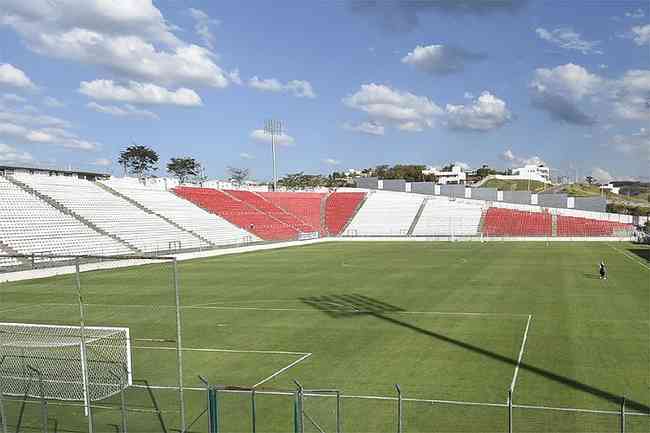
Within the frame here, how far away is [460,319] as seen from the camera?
21.2 meters

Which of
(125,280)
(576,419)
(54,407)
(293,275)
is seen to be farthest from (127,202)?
(576,419)

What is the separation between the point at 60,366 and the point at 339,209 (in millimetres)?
76670

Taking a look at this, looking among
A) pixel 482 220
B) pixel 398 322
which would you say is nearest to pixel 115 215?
pixel 398 322

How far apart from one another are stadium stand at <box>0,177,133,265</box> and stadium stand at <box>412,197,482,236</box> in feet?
150

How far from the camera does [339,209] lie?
296ft

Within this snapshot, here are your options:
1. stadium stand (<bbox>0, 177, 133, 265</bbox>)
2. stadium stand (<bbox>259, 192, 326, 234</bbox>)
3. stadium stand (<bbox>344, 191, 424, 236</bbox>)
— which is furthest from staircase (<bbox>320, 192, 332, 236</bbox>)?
stadium stand (<bbox>0, 177, 133, 265</bbox>)

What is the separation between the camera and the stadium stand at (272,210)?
79.1m

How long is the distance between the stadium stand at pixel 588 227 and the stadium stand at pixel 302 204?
Result: 35.6 meters

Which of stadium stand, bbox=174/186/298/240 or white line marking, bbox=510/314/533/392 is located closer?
white line marking, bbox=510/314/533/392

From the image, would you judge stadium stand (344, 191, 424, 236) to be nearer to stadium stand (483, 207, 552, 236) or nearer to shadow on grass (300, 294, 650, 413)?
stadium stand (483, 207, 552, 236)

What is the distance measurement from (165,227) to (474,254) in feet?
107

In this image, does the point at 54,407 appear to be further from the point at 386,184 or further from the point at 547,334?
the point at 386,184

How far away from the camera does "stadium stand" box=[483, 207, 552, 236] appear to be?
243 feet

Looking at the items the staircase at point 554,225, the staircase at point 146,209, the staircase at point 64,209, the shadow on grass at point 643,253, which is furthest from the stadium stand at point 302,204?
the shadow on grass at point 643,253
